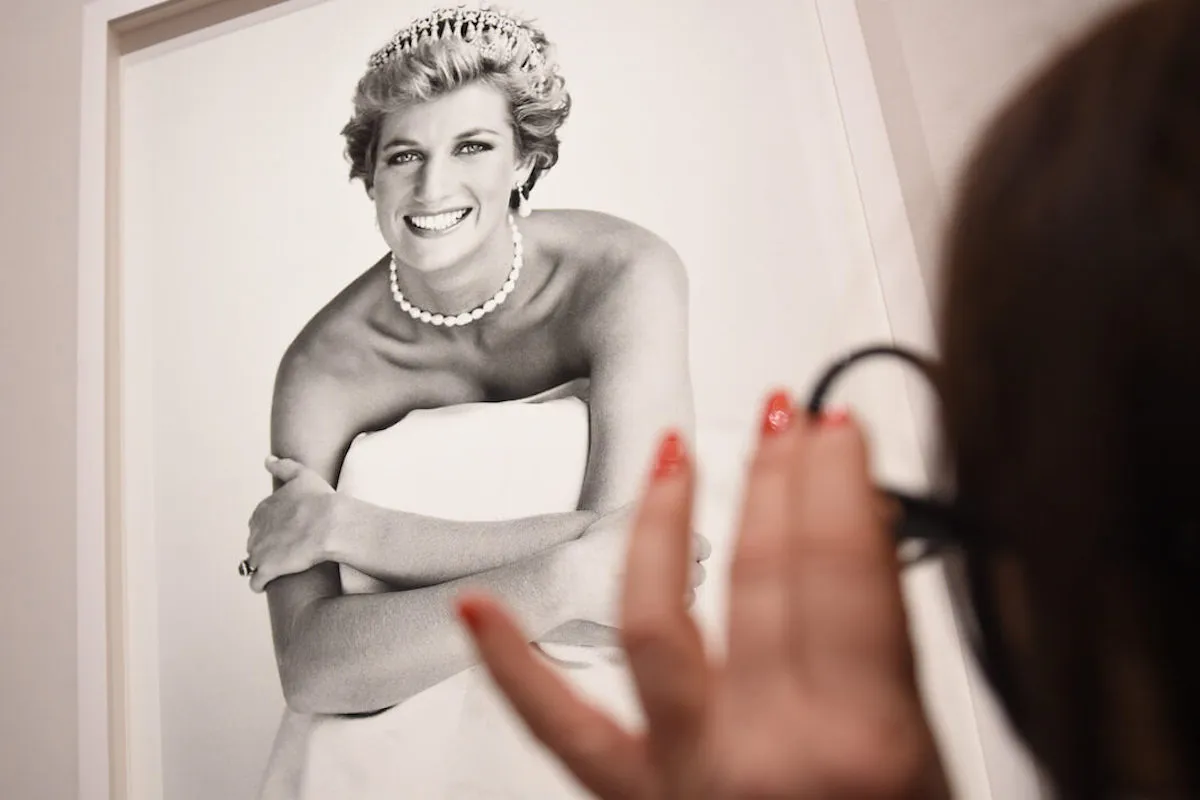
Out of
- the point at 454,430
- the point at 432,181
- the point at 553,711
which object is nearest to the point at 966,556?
the point at 553,711

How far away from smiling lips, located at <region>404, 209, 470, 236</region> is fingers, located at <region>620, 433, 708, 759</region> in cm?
52

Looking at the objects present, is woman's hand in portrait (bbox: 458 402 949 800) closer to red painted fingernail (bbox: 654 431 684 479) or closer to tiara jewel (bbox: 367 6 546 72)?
red painted fingernail (bbox: 654 431 684 479)

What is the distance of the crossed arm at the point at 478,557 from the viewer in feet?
2.05

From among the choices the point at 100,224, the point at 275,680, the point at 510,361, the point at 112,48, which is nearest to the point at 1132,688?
the point at 510,361

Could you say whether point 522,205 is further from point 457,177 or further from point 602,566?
point 602,566

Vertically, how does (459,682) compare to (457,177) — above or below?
below

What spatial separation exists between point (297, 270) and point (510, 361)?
0.84ft

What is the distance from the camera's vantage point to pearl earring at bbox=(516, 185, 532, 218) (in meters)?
0.72

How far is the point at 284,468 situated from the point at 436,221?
10.2 inches

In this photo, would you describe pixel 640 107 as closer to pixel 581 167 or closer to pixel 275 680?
pixel 581 167

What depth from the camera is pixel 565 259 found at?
0.70 metres

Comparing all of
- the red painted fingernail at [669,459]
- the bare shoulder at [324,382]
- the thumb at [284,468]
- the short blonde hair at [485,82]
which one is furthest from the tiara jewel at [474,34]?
the red painted fingernail at [669,459]

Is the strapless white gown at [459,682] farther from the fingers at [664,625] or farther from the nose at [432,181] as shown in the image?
the fingers at [664,625]

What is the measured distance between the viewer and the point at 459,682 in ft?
2.06
